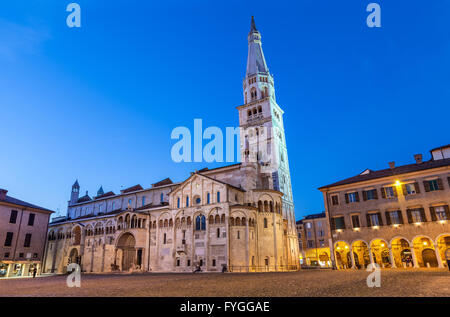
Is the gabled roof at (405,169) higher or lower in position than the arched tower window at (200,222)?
higher

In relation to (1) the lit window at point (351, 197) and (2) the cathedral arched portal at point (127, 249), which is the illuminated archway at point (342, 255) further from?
(2) the cathedral arched portal at point (127, 249)

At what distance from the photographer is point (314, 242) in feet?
221

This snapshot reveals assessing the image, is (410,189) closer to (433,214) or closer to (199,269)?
(433,214)

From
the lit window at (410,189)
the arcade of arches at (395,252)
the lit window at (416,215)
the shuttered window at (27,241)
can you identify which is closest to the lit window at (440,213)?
the lit window at (416,215)

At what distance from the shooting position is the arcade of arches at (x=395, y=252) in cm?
3073

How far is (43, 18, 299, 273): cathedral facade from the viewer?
40.4m

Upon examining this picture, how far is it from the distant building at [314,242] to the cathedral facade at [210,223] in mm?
16940

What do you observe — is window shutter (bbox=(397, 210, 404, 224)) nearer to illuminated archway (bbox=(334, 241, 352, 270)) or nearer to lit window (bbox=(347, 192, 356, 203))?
lit window (bbox=(347, 192, 356, 203))

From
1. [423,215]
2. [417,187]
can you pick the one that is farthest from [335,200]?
[423,215]

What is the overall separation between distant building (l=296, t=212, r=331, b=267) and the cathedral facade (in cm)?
1694

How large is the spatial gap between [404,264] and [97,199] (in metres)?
62.7

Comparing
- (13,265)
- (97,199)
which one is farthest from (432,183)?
(97,199)
